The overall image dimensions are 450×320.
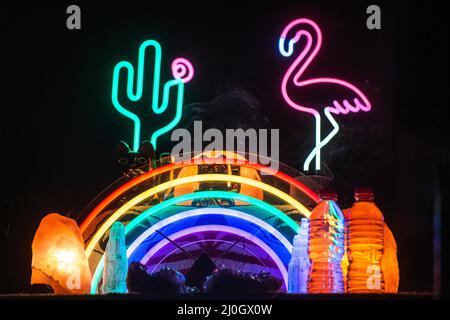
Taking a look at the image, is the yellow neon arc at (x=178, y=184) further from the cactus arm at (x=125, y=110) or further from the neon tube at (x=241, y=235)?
the cactus arm at (x=125, y=110)

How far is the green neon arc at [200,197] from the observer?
4.20 m

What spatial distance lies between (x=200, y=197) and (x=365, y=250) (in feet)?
4.02

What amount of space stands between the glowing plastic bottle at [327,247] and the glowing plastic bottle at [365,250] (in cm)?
4

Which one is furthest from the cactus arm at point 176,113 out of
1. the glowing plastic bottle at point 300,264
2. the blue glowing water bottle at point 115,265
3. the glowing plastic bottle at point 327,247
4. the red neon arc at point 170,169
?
the glowing plastic bottle at point 327,247

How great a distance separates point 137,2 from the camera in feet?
17.8

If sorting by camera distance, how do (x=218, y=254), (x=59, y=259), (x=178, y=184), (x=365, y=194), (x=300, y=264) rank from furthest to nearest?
(x=218, y=254)
(x=178, y=184)
(x=59, y=259)
(x=300, y=264)
(x=365, y=194)

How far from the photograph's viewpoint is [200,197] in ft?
14.1

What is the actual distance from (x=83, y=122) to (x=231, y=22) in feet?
3.71

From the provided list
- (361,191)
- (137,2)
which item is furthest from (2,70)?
(361,191)

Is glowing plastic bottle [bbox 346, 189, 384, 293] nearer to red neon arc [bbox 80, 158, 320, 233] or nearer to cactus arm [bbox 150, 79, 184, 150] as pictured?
red neon arc [bbox 80, 158, 320, 233]

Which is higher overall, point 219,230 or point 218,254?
point 219,230

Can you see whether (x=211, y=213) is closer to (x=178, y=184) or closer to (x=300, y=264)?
(x=178, y=184)

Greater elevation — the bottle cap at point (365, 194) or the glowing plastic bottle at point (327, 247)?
the bottle cap at point (365, 194)

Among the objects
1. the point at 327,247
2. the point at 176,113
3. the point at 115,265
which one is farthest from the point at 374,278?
the point at 176,113
